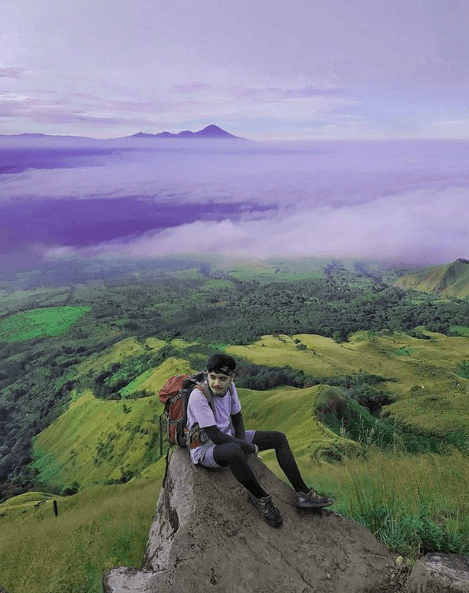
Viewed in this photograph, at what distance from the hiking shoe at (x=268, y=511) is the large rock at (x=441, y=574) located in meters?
1.57

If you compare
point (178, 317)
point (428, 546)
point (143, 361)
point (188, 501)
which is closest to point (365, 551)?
point (428, 546)

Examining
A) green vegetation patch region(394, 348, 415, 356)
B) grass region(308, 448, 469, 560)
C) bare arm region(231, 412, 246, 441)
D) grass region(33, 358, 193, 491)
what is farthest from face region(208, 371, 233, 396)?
green vegetation patch region(394, 348, 415, 356)

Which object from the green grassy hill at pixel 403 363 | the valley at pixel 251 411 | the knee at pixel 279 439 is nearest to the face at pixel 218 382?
the knee at pixel 279 439

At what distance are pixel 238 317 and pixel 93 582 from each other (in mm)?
158135

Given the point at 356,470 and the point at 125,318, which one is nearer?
the point at 356,470

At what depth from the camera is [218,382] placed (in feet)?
20.3

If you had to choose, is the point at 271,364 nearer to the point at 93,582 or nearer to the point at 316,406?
the point at 316,406

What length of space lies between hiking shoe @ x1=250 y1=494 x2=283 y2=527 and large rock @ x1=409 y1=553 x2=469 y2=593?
5.16 ft

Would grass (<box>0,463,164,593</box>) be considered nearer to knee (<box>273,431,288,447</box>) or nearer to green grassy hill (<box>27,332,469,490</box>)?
knee (<box>273,431,288,447</box>)

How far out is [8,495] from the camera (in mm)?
79438

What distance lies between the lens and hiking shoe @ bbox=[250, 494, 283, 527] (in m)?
5.76

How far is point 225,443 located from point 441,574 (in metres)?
2.73

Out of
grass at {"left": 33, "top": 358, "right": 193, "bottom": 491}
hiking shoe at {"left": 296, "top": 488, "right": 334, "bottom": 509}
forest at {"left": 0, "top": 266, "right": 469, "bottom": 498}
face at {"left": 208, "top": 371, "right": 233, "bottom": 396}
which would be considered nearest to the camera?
hiking shoe at {"left": 296, "top": 488, "right": 334, "bottom": 509}

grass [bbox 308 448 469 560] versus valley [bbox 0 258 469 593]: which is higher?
grass [bbox 308 448 469 560]
